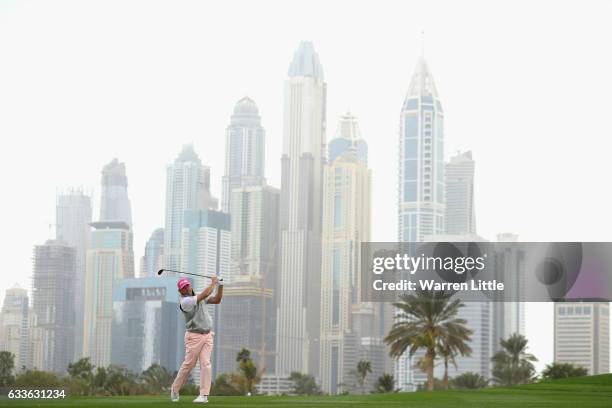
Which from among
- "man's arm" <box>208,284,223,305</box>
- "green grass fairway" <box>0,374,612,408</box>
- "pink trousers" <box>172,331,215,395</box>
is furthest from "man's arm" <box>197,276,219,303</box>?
"green grass fairway" <box>0,374,612,408</box>

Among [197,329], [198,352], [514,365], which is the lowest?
[514,365]

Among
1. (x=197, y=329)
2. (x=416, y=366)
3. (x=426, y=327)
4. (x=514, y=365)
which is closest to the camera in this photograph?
(x=197, y=329)

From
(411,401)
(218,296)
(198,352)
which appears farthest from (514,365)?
(218,296)

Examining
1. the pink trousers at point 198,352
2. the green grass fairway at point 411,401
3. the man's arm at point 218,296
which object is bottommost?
the green grass fairway at point 411,401

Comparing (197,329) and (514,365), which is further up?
(197,329)

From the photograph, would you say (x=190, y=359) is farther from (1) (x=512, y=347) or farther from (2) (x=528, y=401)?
(1) (x=512, y=347)

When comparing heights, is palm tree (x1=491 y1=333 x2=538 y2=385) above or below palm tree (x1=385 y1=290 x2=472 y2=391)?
below

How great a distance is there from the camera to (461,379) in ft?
539

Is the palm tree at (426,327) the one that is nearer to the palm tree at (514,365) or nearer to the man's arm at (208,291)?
the palm tree at (514,365)

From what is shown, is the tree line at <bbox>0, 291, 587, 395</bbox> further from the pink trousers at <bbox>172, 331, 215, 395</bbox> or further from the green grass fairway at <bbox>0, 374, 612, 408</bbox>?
the pink trousers at <bbox>172, 331, 215, 395</bbox>

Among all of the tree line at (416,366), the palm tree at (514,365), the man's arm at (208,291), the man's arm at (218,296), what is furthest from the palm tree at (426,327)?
the man's arm at (208,291)

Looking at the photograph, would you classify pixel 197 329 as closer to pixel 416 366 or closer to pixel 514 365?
pixel 416 366

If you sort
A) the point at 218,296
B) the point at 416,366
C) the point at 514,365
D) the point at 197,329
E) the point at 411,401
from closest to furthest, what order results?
the point at 218,296 < the point at 197,329 < the point at 411,401 < the point at 416,366 < the point at 514,365

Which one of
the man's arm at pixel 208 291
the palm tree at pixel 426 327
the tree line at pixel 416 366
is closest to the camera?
the man's arm at pixel 208 291
